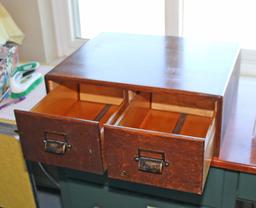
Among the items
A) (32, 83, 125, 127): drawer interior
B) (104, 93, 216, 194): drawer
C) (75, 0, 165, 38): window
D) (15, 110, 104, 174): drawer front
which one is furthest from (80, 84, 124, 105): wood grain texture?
(75, 0, 165, 38): window

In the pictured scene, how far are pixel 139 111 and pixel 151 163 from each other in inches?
8.9

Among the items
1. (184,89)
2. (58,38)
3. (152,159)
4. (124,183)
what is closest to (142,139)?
(152,159)

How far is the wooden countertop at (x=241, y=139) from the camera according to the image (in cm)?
108

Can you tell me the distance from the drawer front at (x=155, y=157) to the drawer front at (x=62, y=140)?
37 mm

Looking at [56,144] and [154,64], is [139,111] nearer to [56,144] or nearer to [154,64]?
[154,64]

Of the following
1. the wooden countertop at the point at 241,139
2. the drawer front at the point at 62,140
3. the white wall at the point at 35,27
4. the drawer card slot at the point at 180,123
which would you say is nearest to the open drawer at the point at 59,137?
the drawer front at the point at 62,140

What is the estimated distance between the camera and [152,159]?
39.2 inches

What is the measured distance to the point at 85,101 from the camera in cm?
132

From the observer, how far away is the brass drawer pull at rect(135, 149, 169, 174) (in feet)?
3.24

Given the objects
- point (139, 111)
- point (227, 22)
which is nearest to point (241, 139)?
point (139, 111)

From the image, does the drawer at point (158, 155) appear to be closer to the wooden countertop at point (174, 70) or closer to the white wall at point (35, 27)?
the wooden countertop at point (174, 70)

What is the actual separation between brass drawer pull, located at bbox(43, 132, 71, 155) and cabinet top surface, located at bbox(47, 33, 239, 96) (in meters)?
0.17

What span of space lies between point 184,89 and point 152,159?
0.18 metres

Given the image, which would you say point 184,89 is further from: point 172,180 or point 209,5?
point 209,5
